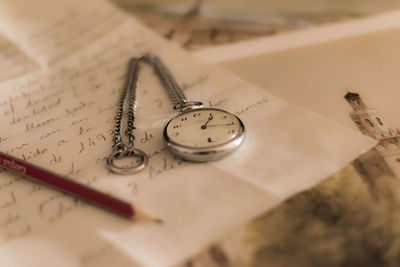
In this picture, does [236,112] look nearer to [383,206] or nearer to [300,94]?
[300,94]

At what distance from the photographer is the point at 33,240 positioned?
588mm

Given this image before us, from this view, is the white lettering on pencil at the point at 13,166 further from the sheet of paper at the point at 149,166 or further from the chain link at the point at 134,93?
the chain link at the point at 134,93

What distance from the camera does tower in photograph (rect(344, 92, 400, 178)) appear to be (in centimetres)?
64

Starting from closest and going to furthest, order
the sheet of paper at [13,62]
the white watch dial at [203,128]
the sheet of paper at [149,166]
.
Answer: the sheet of paper at [149,166], the white watch dial at [203,128], the sheet of paper at [13,62]

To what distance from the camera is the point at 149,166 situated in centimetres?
68

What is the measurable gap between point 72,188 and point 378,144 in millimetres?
431

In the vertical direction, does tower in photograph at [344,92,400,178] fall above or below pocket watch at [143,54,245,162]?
above

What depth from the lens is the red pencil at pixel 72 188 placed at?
1.92 feet

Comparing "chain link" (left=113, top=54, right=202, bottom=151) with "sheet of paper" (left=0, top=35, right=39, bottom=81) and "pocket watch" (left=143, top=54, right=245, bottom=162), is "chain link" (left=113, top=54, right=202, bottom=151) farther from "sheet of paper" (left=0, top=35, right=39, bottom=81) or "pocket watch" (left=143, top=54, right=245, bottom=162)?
"sheet of paper" (left=0, top=35, right=39, bottom=81)

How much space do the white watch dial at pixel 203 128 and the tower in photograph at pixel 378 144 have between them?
0.18 meters

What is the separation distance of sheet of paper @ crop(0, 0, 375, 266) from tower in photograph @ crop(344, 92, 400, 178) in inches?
0.7

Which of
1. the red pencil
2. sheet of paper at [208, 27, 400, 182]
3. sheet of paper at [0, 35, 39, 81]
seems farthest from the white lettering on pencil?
sheet of paper at [208, 27, 400, 182]

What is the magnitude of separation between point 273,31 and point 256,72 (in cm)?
20

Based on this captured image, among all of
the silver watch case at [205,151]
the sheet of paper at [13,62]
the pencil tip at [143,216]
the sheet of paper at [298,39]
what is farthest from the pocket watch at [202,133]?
the sheet of paper at [13,62]
